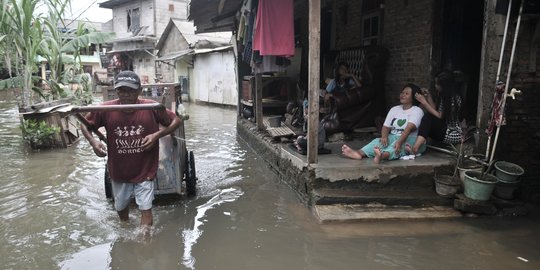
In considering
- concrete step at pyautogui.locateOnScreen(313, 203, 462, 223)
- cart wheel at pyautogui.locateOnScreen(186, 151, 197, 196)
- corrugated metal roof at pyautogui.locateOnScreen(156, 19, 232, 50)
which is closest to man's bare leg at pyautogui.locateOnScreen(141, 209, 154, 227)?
cart wheel at pyautogui.locateOnScreen(186, 151, 197, 196)

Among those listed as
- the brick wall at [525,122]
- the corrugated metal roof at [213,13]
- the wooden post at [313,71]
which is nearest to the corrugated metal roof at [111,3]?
the corrugated metal roof at [213,13]

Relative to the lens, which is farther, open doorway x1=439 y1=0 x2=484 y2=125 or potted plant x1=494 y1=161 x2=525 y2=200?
open doorway x1=439 y1=0 x2=484 y2=125

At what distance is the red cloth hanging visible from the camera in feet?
23.5

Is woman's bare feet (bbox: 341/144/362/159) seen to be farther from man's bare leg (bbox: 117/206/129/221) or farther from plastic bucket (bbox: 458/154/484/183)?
man's bare leg (bbox: 117/206/129/221)

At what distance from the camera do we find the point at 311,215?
17.0 feet

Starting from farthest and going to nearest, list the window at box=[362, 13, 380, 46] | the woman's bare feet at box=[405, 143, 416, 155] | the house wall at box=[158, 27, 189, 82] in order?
1. the house wall at box=[158, 27, 189, 82]
2. the window at box=[362, 13, 380, 46]
3. the woman's bare feet at box=[405, 143, 416, 155]

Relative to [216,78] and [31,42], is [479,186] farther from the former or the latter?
[216,78]

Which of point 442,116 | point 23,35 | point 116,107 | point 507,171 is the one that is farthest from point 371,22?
point 23,35

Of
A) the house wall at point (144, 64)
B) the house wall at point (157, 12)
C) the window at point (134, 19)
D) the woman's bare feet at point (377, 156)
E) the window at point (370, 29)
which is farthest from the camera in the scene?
the window at point (134, 19)

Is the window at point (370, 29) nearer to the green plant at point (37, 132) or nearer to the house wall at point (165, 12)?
the green plant at point (37, 132)

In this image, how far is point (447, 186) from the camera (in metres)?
5.06

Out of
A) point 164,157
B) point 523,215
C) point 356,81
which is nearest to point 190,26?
point 356,81

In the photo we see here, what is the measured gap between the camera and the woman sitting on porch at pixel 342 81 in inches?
312

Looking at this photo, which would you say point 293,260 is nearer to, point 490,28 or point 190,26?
point 490,28
